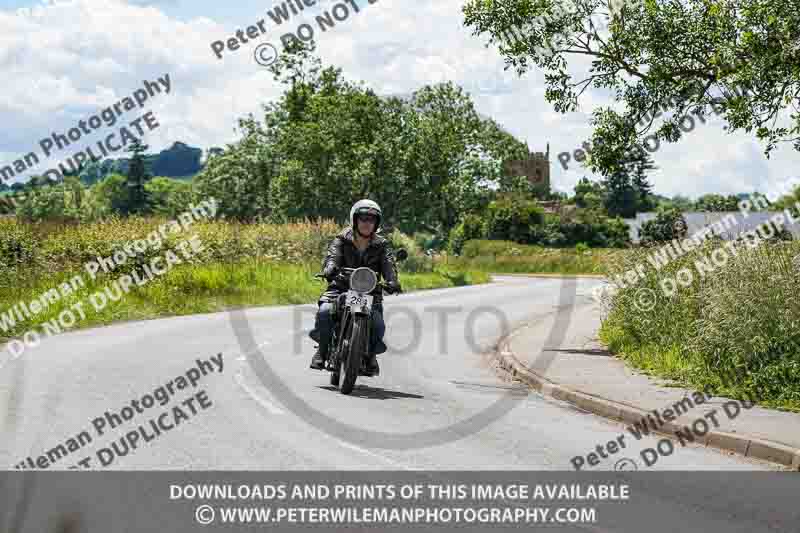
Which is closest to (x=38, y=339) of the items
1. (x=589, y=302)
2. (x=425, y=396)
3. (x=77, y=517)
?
(x=425, y=396)

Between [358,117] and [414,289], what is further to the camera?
[358,117]

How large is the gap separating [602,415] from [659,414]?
831mm

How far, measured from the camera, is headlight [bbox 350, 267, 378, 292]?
1137cm

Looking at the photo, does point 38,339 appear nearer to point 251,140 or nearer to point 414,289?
point 414,289

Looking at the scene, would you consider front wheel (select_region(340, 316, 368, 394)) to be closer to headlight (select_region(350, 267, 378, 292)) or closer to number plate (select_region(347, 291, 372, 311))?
number plate (select_region(347, 291, 372, 311))

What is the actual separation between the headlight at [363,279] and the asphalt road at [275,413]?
4.28 feet

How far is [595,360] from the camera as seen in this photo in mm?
15727

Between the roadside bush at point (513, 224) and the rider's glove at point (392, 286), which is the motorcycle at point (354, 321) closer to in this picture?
the rider's glove at point (392, 286)

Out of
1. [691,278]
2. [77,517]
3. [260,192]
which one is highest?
[260,192]

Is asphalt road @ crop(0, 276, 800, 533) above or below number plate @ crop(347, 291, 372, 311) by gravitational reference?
below
